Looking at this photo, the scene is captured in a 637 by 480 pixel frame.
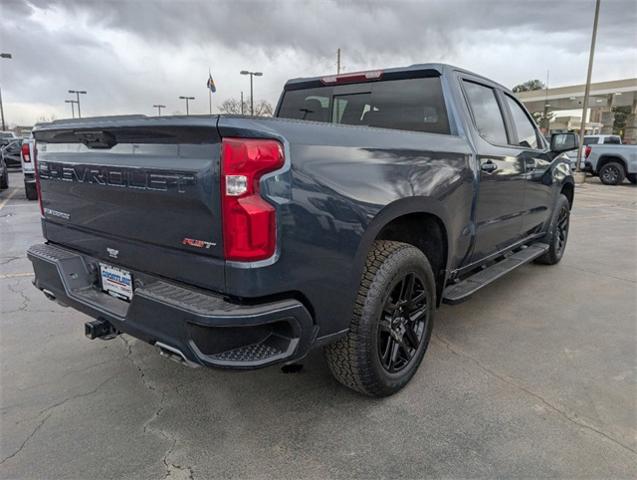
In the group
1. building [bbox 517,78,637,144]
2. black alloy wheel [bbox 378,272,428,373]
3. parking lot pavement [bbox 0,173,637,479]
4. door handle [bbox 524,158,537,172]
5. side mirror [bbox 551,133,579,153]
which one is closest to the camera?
parking lot pavement [bbox 0,173,637,479]

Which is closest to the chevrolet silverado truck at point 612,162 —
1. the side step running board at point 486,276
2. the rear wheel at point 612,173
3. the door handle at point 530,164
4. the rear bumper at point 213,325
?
the rear wheel at point 612,173

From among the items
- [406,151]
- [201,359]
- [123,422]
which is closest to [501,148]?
[406,151]

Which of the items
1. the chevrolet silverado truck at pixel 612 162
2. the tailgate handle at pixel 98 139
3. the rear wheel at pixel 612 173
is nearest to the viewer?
the tailgate handle at pixel 98 139

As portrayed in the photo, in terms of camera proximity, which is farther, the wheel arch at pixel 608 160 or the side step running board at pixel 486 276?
the wheel arch at pixel 608 160

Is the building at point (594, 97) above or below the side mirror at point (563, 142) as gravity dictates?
above

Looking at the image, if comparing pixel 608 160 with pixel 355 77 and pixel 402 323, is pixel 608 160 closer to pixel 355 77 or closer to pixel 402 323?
pixel 355 77

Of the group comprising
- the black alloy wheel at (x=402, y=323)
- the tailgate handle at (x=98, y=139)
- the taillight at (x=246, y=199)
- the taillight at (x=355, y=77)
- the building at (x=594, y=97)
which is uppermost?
the building at (x=594, y=97)

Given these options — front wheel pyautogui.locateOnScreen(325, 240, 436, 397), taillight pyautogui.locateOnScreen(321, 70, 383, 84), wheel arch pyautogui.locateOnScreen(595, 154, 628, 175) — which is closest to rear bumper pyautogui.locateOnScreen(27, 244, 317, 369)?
front wheel pyautogui.locateOnScreen(325, 240, 436, 397)

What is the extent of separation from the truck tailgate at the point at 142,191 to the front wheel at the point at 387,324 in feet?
2.70

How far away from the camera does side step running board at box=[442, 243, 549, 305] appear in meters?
3.24

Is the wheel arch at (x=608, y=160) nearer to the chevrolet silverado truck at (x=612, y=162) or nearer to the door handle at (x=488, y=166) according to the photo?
the chevrolet silverado truck at (x=612, y=162)

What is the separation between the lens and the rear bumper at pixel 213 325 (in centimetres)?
187

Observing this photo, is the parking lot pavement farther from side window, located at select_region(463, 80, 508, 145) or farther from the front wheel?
side window, located at select_region(463, 80, 508, 145)

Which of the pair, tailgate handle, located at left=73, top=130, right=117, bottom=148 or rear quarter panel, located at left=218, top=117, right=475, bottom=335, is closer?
rear quarter panel, located at left=218, top=117, right=475, bottom=335
